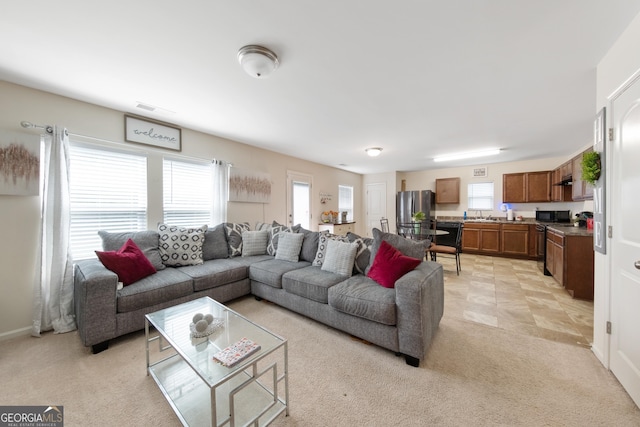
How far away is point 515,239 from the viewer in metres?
5.27

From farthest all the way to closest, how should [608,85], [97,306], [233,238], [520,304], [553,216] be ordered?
[553,216] → [233,238] → [520,304] → [97,306] → [608,85]

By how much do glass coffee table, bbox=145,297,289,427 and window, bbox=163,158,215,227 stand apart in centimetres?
199

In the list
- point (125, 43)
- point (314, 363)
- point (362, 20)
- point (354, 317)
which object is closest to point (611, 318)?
point (354, 317)

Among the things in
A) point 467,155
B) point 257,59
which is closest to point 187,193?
point 257,59

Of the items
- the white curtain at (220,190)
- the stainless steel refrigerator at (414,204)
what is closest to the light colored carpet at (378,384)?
the white curtain at (220,190)

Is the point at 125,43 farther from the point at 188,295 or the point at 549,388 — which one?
the point at 549,388

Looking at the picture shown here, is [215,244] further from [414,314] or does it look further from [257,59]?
[414,314]

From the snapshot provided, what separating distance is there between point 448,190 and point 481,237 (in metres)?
1.53

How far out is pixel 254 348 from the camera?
1.37 metres

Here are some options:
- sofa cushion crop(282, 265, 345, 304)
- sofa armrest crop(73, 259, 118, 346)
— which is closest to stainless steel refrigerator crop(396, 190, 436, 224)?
sofa cushion crop(282, 265, 345, 304)

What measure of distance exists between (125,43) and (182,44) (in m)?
0.41

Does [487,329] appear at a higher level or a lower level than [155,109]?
lower

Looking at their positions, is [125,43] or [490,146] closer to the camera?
[125,43]

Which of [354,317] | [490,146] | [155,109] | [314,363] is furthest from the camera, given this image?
[490,146]
